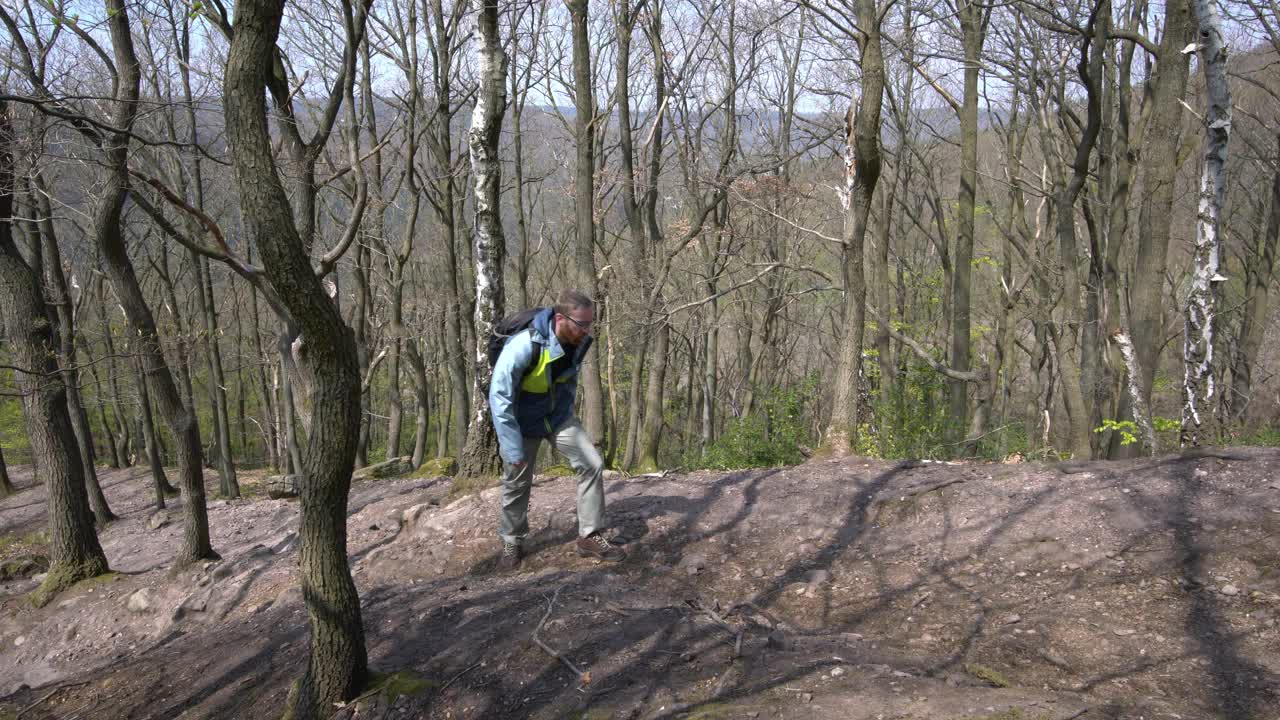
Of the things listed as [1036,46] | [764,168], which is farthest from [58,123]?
[1036,46]

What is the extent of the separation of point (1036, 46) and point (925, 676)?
42.5 feet

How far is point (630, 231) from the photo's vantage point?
1664 cm

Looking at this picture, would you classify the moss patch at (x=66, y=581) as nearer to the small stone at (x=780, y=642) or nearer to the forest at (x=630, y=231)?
the forest at (x=630, y=231)

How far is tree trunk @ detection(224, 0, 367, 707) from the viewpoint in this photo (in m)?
3.24

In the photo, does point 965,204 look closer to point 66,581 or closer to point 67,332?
point 66,581

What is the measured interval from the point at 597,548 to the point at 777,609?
1.40 m

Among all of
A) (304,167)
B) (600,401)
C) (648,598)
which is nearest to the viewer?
(648,598)

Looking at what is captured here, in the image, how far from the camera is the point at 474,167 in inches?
296

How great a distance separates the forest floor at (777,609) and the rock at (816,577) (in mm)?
16

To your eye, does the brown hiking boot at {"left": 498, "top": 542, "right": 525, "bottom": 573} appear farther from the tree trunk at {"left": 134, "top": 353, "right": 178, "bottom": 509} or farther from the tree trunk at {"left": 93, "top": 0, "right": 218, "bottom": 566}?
the tree trunk at {"left": 134, "top": 353, "right": 178, "bottom": 509}

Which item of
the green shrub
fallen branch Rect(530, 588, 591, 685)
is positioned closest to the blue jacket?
fallen branch Rect(530, 588, 591, 685)

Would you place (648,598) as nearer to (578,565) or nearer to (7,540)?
(578,565)

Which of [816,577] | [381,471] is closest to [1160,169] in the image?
[816,577]

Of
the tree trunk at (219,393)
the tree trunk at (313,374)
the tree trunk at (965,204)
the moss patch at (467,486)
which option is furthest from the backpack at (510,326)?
the tree trunk at (219,393)
